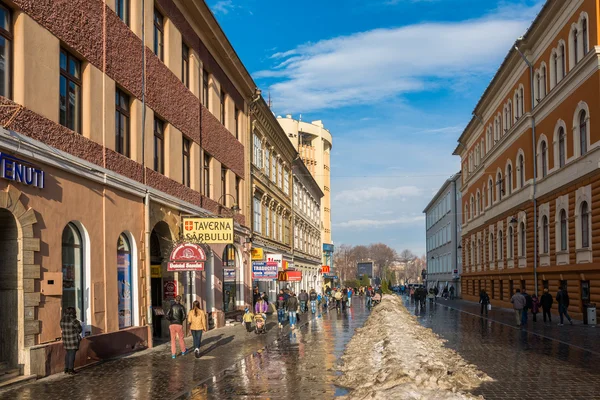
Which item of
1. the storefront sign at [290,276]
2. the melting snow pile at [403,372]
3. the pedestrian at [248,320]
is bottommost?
the pedestrian at [248,320]

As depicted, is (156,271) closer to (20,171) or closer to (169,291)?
(169,291)

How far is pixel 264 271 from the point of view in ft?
107

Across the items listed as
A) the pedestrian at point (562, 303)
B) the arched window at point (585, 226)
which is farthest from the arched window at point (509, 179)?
the pedestrian at point (562, 303)

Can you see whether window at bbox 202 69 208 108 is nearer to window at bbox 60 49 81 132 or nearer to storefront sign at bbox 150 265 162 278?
storefront sign at bbox 150 265 162 278

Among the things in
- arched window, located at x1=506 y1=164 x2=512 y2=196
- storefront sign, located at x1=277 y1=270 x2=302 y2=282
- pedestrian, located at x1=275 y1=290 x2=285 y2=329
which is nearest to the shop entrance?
pedestrian, located at x1=275 y1=290 x2=285 y2=329

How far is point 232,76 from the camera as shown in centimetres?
3209

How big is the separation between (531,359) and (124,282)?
407 inches

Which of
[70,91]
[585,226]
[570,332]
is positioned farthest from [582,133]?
[70,91]

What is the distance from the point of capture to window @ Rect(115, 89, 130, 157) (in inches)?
731

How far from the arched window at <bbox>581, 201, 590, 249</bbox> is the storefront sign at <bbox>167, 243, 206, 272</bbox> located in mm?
17161

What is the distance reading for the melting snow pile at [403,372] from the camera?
30.6 ft

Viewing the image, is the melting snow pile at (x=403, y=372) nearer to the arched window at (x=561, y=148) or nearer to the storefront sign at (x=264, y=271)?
the storefront sign at (x=264, y=271)

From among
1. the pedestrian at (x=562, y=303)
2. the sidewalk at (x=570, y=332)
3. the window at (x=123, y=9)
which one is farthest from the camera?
the pedestrian at (x=562, y=303)

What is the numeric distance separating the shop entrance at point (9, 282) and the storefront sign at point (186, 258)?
23.0 ft
